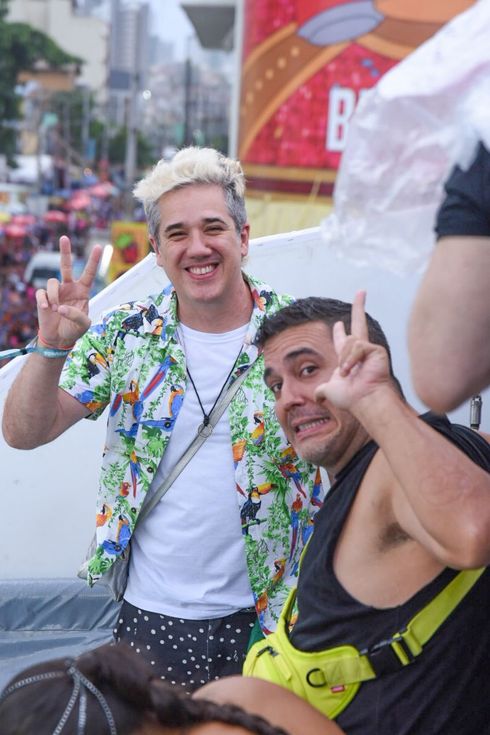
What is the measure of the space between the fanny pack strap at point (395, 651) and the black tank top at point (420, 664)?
12mm

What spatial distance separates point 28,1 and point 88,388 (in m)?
90.4

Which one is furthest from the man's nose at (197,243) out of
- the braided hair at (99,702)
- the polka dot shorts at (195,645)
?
the braided hair at (99,702)

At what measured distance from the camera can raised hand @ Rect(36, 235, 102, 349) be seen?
113 inches

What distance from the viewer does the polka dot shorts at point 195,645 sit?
2979 millimetres

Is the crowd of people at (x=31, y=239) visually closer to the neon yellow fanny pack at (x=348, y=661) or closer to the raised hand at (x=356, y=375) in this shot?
the neon yellow fanny pack at (x=348, y=661)

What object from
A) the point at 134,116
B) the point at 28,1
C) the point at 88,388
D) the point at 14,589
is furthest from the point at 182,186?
the point at 28,1

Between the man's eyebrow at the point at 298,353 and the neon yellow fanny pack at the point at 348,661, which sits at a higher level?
the man's eyebrow at the point at 298,353

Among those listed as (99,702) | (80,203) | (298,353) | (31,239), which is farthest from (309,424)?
(80,203)

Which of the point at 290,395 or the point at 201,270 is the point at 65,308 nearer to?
the point at 201,270

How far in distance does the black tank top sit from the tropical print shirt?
94cm

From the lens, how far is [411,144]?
1575 millimetres

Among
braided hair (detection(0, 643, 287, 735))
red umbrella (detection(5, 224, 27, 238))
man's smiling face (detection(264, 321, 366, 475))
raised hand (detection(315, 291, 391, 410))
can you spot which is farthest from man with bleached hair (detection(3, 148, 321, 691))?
red umbrella (detection(5, 224, 27, 238))

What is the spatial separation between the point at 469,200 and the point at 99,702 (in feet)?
2.77

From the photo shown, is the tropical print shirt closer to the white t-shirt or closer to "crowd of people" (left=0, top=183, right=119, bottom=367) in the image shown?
the white t-shirt
